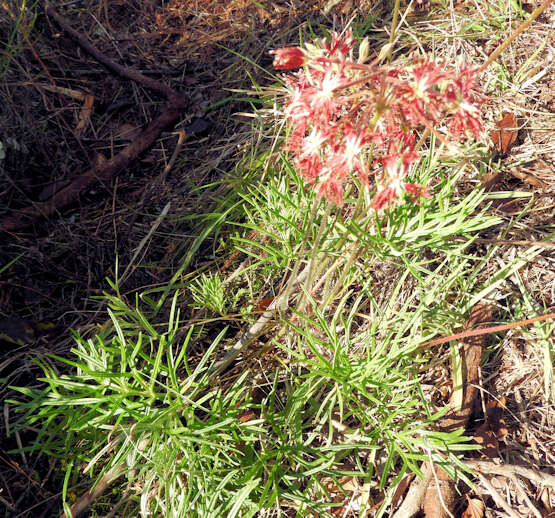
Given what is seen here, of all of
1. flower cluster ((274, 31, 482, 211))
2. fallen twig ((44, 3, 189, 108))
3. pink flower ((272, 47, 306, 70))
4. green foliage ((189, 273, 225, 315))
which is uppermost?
pink flower ((272, 47, 306, 70))

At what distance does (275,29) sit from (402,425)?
2938mm

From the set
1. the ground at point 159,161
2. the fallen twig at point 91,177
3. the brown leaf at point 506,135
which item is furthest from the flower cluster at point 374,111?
the fallen twig at point 91,177

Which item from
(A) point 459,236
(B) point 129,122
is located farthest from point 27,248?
(A) point 459,236

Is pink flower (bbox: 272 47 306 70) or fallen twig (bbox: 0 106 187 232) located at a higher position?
pink flower (bbox: 272 47 306 70)

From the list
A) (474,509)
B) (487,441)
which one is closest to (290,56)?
(487,441)

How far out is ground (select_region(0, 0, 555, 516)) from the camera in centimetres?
214

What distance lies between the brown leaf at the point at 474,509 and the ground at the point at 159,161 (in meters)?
0.04

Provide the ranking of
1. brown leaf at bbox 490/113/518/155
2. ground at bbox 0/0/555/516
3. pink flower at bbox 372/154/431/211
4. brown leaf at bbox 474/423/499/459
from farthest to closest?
brown leaf at bbox 490/113/518/155 → ground at bbox 0/0/555/516 → brown leaf at bbox 474/423/499/459 → pink flower at bbox 372/154/431/211

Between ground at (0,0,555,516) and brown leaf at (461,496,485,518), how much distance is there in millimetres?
42

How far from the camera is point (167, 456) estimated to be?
176 cm

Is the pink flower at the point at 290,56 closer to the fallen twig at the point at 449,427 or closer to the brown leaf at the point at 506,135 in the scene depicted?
the fallen twig at the point at 449,427

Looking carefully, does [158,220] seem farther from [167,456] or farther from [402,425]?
[402,425]

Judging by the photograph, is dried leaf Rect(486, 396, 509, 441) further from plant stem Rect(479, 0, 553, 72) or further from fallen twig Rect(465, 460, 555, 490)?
plant stem Rect(479, 0, 553, 72)

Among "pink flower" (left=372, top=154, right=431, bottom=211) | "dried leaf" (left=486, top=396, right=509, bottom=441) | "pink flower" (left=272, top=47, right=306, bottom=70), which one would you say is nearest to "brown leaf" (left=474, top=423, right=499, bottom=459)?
"dried leaf" (left=486, top=396, right=509, bottom=441)
